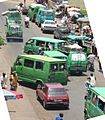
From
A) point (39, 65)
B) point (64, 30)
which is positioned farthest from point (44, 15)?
point (39, 65)

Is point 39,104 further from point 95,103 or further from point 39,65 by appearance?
point 95,103

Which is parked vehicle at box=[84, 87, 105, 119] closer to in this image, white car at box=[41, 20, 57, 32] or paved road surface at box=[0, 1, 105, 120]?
paved road surface at box=[0, 1, 105, 120]

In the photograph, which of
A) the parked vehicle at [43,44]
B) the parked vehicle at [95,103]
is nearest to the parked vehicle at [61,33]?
the parked vehicle at [43,44]

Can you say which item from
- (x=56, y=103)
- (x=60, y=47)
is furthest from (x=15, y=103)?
(x=60, y=47)

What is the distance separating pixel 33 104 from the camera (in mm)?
18281

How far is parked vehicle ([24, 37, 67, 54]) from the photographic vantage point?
→ 88.8 ft

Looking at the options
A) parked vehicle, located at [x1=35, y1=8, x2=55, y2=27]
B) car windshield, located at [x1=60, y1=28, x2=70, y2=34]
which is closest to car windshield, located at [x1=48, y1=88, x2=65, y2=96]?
car windshield, located at [x1=60, y1=28, x2=70, y2=34]

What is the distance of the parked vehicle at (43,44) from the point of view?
27.1 m

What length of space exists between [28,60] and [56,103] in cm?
431

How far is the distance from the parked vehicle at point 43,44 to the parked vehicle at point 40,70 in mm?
6080

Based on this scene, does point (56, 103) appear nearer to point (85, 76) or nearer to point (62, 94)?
point (62, 94)

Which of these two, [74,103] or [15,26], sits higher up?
[15,26]

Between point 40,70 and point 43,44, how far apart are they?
25.4 feet

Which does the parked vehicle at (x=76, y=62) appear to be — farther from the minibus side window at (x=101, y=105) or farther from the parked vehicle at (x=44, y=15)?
the parked vehicle at (x=44, y=15)
